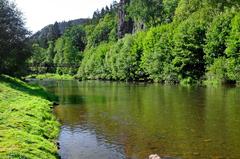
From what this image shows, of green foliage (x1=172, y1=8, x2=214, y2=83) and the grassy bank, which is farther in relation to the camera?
green foliage (x1=172, y1=8, x2=214, y2=83)

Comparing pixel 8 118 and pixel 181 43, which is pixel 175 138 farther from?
pixel 181 43

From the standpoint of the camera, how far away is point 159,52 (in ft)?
447

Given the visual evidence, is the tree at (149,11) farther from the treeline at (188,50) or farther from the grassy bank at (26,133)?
the grassy bank at (26,133)

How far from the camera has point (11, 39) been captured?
8275 cm

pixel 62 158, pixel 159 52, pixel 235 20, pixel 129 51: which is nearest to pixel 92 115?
pixel 62 158

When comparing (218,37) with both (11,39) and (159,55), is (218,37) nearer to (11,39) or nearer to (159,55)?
(159,55)

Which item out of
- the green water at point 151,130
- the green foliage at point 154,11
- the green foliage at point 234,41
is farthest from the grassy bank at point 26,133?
the green foliage at point 154,11

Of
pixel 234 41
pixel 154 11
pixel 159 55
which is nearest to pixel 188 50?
pixel 159 55

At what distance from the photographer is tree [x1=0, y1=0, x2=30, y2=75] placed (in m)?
81.1

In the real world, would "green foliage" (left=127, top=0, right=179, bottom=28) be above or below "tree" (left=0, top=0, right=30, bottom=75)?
above

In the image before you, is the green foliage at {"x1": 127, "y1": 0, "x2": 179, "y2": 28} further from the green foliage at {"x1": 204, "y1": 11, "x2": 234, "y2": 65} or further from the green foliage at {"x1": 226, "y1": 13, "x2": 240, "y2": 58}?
the green foliage at {"x1": 226, "y1": 13, "x2": 240, "y2": 58}

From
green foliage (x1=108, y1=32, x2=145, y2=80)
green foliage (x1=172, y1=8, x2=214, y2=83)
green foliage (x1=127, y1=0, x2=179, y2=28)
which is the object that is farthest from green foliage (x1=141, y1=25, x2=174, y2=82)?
green foliage (x1=127, y1=0, x2=179, y2=28)

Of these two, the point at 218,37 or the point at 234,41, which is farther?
the point at 218,37

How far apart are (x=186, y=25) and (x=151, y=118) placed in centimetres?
8437
